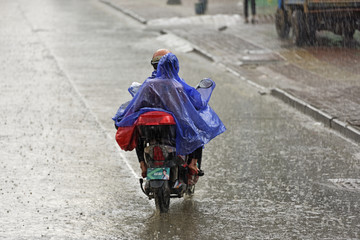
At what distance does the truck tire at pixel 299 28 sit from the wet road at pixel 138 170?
172 inches

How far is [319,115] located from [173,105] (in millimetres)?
5607

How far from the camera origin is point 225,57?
20.1m

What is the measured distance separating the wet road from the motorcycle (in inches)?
11.6

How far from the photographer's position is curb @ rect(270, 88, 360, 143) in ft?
38.5

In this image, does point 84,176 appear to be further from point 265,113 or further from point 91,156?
point 265,113

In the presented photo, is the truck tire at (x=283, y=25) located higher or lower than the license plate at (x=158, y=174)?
lower

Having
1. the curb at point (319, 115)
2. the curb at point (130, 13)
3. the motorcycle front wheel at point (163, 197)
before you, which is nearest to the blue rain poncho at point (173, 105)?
A: the motorcycle front wheel at point (163, 197)

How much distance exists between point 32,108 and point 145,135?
6.61 m

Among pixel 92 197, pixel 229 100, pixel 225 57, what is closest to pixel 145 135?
pixel 92 197

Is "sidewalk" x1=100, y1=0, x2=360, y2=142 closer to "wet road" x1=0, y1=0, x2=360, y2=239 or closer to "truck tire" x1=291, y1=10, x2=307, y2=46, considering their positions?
"wet road" x1=0, y1=0, x2=360, y2=239

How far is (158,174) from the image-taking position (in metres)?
7.74

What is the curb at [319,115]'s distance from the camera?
1174 cm

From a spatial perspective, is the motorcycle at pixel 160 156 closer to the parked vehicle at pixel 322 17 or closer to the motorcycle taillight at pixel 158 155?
the motorcycle taillight at pixel 158 155

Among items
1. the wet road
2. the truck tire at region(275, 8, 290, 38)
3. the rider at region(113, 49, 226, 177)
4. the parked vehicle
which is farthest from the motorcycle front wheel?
the truck tire at region(275, 8, 290, 38)
